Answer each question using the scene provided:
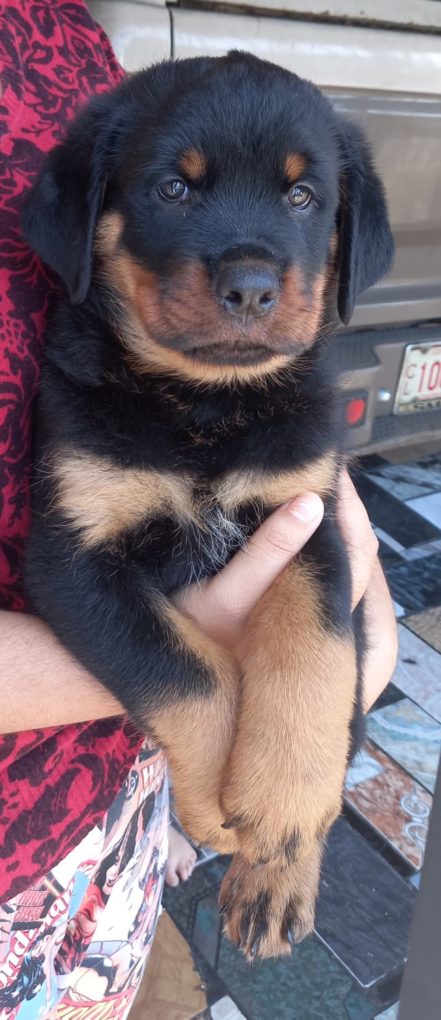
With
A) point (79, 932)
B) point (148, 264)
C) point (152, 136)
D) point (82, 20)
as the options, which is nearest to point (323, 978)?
point (79, 932)

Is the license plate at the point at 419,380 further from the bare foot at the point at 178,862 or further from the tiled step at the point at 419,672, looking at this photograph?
the bare foot at the point at 178,862

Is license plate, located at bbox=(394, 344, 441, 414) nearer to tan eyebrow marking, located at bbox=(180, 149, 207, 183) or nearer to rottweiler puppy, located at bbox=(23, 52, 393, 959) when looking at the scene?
rottweiler puppy, located at bbox=(23, 52, 393, 959)

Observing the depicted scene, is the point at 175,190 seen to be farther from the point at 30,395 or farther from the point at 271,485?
the point at 271,485

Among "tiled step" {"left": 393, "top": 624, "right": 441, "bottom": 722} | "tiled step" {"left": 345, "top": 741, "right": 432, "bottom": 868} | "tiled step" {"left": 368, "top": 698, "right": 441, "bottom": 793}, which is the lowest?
"tiled step" {"left": 345, "top": 741, "right": 432, "bottom": 868}

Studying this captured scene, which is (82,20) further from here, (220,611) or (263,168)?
(220,611)

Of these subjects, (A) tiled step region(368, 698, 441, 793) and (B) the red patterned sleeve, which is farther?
(A) tiled step region(368, 698, 441, 793)

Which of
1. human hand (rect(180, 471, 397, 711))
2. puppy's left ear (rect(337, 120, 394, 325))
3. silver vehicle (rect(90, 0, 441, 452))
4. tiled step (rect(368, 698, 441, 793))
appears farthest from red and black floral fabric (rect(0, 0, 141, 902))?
tiled step (rect(368, 698, 441, 793))

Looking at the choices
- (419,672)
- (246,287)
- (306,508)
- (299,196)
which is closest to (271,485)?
(306,508)
